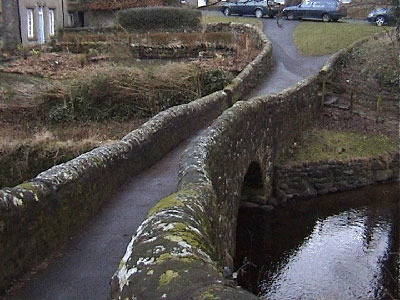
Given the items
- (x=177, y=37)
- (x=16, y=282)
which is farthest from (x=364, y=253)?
(x=177, y=37)

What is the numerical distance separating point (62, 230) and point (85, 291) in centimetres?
140

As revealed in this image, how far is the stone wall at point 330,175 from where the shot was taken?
17016 millimetres

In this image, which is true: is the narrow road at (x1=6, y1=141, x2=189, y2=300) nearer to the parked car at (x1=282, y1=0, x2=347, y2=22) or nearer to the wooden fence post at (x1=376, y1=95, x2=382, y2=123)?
the wooden fence post at (x1=376, y1=95, x2=382, y2=123)

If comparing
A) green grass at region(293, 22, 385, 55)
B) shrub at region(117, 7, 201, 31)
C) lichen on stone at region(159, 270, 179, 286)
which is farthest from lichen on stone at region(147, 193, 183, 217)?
shrub at region(117, 7, 201, 31)

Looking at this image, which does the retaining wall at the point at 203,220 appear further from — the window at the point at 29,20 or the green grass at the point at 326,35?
the window at the point at 29,20

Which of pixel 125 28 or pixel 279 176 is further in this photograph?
pixel 125 28

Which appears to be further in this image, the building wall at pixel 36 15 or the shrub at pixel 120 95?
the building wall at pixel 36 15

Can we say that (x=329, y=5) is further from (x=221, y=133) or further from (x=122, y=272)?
(x=122, y=272)

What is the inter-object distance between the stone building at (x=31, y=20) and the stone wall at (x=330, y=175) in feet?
57.1

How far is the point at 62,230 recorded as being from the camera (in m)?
7.27

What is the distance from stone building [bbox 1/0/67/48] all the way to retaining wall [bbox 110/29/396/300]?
1740cm

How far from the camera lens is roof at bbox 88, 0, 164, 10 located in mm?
34312

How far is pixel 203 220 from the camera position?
5.28 metres

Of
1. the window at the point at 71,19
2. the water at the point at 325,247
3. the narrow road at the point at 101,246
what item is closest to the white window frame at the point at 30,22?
the window at the point at 71,19
